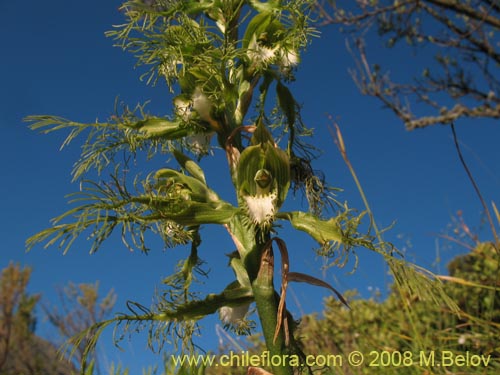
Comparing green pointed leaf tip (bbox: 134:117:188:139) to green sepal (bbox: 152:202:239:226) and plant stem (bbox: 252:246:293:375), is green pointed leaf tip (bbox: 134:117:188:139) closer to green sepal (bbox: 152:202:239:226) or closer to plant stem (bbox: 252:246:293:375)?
green sepal (bbox: 152:202:239:226)

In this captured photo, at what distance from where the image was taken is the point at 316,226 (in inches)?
75.8

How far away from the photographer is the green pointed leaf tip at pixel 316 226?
1.91 m

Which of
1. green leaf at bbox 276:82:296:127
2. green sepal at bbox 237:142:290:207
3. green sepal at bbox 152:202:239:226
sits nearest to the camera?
green sepal at bbox 152:202:239:226

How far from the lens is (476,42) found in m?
7.89

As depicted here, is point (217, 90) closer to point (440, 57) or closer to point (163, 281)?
point (163, 281)

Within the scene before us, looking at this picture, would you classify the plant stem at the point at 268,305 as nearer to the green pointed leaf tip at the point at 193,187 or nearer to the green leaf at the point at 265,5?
the green pointed leaf tip at the point at 193,187

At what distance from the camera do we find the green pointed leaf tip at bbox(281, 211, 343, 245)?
1.91 m

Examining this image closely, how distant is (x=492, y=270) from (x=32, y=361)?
620 inches

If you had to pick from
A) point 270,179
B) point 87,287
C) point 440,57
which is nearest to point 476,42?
point 440,57

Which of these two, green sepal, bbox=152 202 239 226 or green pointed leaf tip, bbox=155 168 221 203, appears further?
green pointed leaf tip, bbox=155 168 221 203

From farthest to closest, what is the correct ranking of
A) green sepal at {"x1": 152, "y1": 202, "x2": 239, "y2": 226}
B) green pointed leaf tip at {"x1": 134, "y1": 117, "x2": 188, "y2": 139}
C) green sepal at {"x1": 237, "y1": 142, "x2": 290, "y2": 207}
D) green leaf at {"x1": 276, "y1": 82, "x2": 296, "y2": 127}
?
green leaf at {"x1": 276, "y1": 82, "x2": 296, "y2": 127}
green pointed leaf tip at {"x1": 134, "y1": 117, "x2": 188, "y2": 139}
green sepal at {"x1": 237, "y1": 142, "x2": 290, "y2": 207}
green sepal at {"x1": 152, "y1": 202, "x2": 239, "y2": 226}

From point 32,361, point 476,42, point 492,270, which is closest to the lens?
point 492,270

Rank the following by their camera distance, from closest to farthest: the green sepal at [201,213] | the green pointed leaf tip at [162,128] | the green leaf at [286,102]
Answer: the green sepal at [201,213] → the green pointed leaf tip at [162,128] → the green leaf at [286,102]

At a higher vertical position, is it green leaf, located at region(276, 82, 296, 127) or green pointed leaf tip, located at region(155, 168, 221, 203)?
green leaf, located at region(276, 82, 296, 127)
